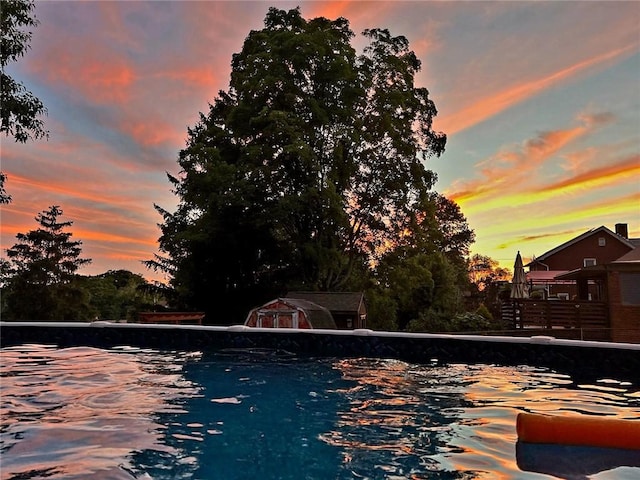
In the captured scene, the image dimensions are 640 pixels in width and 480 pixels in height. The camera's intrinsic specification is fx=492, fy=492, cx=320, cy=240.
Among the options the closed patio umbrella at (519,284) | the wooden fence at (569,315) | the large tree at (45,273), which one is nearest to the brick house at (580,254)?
the closed patio umbrella at (519,284)

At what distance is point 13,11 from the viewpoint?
11.7 m

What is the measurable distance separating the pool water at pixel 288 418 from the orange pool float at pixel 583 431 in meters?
0.06

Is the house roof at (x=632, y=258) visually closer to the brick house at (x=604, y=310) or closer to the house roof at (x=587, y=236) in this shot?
the brick house at (x=604, y=310)

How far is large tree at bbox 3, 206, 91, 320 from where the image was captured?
24.8 metres

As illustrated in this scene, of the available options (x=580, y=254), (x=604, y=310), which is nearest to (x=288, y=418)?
(x=604, y=310)

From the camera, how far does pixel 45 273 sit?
25.8 m

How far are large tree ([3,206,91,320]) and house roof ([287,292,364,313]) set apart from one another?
14595mm

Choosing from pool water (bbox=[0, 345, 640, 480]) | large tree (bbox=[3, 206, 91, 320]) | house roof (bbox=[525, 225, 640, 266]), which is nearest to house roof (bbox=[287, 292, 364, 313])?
pool water (bbox=[0, 345, 640, 480])

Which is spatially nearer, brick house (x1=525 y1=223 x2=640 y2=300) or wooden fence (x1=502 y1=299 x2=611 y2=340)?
wooden fence (x1=502 y1=299 x2=611 y2=340)

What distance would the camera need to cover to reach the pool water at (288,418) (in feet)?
8.77

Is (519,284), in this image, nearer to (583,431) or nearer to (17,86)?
(583,431)

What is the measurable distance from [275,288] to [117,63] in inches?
437

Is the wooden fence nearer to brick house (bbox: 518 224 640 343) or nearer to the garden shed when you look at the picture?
brick house (bbox: 518 224 640 343)

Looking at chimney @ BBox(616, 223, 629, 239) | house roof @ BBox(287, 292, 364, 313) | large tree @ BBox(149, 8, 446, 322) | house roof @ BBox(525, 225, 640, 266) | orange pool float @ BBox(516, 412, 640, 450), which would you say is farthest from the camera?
chimney @ BBox(616, 223, 629, 239)
